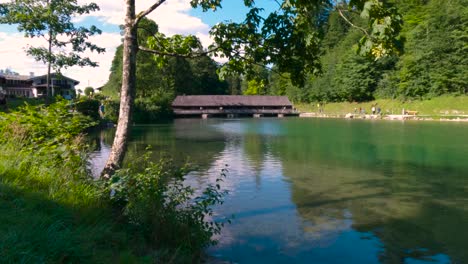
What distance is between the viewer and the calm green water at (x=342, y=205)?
7.16 metres

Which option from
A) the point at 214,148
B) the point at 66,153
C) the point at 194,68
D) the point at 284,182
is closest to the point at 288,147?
the point at 214,148

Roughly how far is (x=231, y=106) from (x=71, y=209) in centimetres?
6930

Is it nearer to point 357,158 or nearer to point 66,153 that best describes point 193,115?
point 357,158

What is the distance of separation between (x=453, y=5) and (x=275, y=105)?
33175 mm

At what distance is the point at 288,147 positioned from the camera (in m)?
23.0

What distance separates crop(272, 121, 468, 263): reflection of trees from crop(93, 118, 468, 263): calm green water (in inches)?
0.9

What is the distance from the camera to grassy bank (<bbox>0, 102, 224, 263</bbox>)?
3.68m

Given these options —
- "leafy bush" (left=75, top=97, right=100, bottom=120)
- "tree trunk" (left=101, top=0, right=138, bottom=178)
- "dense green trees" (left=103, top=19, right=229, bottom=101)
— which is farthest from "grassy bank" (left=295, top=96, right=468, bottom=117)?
"tree trunk" (left=101, top=0, right=138, bottom=178)

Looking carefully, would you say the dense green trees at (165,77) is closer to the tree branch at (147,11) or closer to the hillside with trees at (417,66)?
the hillside with trees at (417,66)

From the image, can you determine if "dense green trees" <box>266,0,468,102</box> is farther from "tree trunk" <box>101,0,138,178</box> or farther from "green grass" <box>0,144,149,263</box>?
"green grass" <box>0,144,149,263</box>

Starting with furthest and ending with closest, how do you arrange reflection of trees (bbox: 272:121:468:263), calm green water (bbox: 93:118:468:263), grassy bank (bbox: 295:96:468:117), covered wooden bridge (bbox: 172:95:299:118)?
1. covered wooden bridge (bbox: 172:95:299:118)
2. grassy bank (bbox: 295:96:468:117)
3. reflection of trees (bbox: 272:121:468:263)
4. calm green water (bbox: 93:118:468:263)

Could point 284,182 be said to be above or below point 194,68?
below

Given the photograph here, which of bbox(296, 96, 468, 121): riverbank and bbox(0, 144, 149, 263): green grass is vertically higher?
bbox(296, 96, 468, 121): riverbank

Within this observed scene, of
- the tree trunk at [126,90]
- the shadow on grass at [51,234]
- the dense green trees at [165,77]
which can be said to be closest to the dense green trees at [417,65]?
the dense green trees at [165,77]
